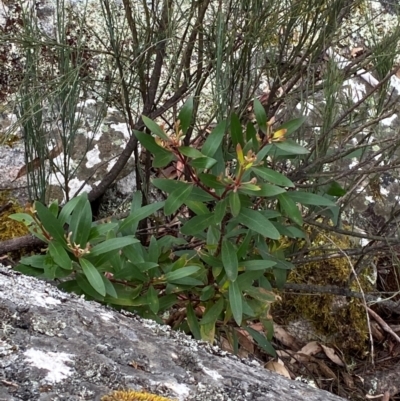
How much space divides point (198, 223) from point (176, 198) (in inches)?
4.5

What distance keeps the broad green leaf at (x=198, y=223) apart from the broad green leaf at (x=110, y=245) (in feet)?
0.66

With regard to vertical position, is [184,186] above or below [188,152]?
below

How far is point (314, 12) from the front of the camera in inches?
72.4

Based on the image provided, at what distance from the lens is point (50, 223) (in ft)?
5.02

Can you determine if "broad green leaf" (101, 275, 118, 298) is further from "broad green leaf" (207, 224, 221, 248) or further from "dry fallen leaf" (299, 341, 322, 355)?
"dry fallen leaf" (299, 341, 322, 355)

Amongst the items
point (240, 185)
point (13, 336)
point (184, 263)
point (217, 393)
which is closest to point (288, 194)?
point (240, 185)

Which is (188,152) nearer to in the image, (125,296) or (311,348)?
(125,296)

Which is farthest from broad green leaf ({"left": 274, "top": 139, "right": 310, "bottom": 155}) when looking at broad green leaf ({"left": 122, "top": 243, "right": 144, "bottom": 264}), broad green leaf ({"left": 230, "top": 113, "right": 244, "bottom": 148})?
broad green leaf ({"left": 122, "top": 243, "right": 144, "bottom": 264})

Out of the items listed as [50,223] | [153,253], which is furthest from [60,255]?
[153,253]

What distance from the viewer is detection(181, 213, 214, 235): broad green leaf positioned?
1.64 m

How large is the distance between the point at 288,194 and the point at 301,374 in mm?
1086

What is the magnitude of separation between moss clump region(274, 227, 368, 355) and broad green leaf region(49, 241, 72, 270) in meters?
1.37

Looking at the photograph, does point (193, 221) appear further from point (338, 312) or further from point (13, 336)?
point (338, 312)

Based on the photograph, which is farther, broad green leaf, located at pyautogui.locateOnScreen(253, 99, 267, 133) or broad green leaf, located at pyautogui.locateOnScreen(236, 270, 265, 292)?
broad green leaf, located at pyautogui.locateOnScreen(236, 270, 265, 292)
